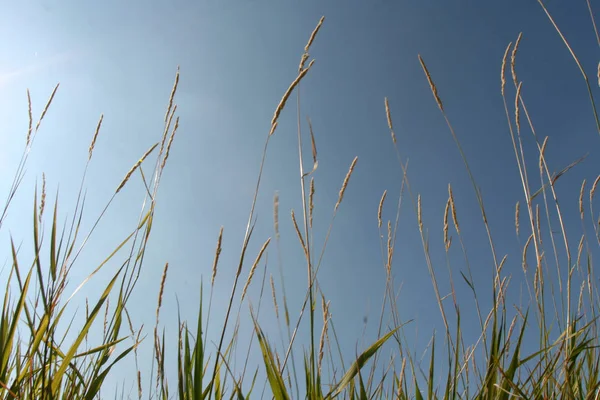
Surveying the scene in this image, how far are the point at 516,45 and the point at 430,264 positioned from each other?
84cm

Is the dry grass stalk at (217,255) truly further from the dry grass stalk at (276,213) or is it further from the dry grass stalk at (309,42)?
the dry grass stalk at (309,42)

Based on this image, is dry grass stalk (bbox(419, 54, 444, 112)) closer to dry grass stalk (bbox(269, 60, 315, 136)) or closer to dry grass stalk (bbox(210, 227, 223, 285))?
dry grass stalk (bbox(269, 60, 315, 136))

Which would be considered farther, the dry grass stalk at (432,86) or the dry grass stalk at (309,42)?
the dry grass stalk at (432,86)

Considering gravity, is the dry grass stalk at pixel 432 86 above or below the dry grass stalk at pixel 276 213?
above

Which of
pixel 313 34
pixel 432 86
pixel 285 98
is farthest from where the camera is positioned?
pixel 432 86

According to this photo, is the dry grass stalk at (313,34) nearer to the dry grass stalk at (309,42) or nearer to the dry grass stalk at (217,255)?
the dry grass stalk at (309,42)

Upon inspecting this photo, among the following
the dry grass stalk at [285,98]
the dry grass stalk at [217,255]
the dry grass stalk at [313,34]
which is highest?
the dry grass stalk at [313,34]

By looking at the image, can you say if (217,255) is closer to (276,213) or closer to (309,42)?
(276,213)

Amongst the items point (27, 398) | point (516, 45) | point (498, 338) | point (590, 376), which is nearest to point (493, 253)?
point (498, 338)

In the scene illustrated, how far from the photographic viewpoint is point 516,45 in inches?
61.1

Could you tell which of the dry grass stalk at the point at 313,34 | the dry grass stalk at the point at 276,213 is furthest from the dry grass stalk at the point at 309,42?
the dry grass stalk at the point at 276,213

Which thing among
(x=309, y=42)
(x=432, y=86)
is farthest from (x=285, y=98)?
(x=432, y=86)

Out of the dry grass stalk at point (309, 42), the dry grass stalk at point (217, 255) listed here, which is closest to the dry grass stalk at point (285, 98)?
the dry grass stalk at point (309, 42)

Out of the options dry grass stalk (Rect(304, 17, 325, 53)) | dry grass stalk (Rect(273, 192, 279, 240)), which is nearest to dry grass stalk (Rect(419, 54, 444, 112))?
dry grass stalk (Rect(304, 17, 325, 53))
